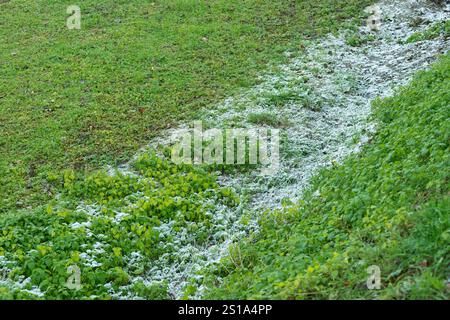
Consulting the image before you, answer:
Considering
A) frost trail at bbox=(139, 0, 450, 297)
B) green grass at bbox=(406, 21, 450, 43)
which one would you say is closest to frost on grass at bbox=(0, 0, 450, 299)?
frost trail at bbox=(139, 0, 450, 297)

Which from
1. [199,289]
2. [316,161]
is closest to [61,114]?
[316,161]

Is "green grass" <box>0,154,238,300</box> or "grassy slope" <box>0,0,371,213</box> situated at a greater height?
"grassy slope" <box>0,0,371,213</box>

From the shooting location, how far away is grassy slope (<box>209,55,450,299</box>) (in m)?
5.46

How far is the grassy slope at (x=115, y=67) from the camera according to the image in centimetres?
1083

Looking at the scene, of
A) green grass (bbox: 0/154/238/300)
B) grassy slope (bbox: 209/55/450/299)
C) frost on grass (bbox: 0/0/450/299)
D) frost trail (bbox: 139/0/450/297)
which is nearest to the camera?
grassy slope (bbox: 209/55/450/299)

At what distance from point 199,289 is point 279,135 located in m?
4.47

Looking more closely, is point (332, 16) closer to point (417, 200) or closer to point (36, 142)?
point (36, 142)

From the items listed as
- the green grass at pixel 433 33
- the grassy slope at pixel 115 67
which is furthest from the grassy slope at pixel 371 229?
the green grass at pixel 433 33

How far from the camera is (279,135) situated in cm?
1088

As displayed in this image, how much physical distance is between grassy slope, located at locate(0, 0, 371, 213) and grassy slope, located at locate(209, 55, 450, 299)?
400cm

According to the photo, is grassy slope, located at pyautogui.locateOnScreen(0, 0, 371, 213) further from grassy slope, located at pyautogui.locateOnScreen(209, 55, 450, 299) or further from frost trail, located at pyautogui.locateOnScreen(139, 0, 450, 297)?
grassy slope, located at pyautogui.locateOnScreen(209, 55, 450, 299)

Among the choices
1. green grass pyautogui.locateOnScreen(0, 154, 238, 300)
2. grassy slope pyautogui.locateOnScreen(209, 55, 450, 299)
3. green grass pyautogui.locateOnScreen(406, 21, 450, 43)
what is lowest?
green grass pyautogui.locateOnScreen(0, 154, 238, 300)

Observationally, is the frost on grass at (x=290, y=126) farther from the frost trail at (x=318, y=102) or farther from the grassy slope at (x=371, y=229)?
the grassy slope at (x=371, y=229)

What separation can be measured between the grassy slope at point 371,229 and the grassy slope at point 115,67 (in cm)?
400
